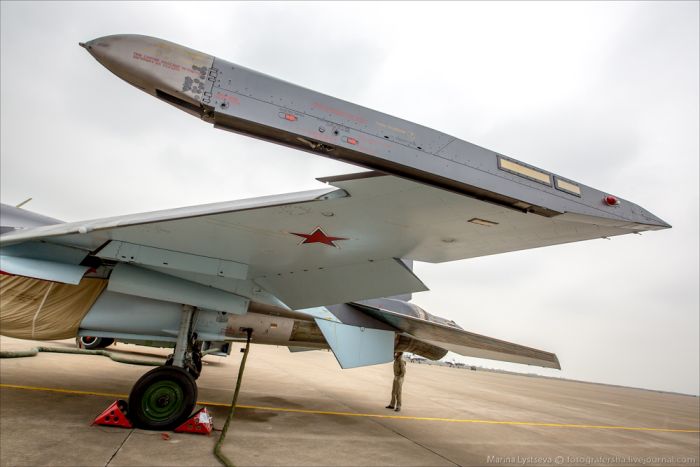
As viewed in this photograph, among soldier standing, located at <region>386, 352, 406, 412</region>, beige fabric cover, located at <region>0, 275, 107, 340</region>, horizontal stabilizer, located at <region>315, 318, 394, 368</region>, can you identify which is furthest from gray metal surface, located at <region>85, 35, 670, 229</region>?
soldier standing, located at <region>386, 352, 406, 412</region>

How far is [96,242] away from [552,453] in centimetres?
733

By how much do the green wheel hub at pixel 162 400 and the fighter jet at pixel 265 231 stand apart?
0.05 ft

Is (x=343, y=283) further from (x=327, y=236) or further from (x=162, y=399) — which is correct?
(x=162, y=399)

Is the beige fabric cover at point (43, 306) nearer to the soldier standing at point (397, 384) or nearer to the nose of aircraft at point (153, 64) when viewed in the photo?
the nose of aircraft at point (153, 64)

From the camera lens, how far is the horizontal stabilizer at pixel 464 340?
663 centimetres

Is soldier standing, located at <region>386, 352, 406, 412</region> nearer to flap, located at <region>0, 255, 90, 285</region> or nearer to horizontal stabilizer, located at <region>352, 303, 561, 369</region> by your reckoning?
horizontal stabilizer, located at <region>352, 303, 561, 369</region>

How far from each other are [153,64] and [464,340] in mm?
6744

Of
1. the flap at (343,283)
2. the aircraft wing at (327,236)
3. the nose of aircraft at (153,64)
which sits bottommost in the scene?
the flap at (343,283)

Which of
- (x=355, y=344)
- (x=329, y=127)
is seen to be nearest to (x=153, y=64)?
(x=329, y=127)

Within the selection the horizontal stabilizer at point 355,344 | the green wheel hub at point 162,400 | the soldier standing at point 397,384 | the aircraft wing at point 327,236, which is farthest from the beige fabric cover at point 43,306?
the soldier standing at point 397,384

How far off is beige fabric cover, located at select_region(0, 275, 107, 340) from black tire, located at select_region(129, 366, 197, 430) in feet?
4.58

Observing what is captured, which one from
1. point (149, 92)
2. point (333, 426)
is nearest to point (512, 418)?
point (333, 426)

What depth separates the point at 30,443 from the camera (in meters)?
3.29

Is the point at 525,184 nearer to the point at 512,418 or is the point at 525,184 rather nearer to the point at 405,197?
the point at 405,197
